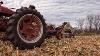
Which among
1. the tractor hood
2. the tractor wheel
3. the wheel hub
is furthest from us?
the tractor hood

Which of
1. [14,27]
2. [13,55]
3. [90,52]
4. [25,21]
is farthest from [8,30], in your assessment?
[90,52]

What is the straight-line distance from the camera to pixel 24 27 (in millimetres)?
8688

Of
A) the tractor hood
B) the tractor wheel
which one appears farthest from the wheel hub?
the tractor hood

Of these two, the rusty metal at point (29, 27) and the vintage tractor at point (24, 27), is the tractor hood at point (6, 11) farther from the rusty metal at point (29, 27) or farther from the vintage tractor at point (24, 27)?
the rusty metal at point (29, 27)

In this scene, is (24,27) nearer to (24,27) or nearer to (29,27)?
(24,27)

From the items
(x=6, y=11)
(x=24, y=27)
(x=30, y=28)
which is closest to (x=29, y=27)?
(x=30, y=28)

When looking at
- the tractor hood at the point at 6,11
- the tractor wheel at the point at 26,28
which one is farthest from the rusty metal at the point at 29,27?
the tractor hood at the point at 6,11

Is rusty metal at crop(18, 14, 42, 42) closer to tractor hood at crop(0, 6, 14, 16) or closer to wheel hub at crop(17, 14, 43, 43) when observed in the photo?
wheel hub at crop(17, 14, 43, 43)

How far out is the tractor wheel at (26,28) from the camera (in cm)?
830

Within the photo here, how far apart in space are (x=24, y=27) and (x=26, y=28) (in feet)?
0.23

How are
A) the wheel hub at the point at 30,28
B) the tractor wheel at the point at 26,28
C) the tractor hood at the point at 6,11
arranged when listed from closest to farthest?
the tractor wheel at the point at 26,28
the wheel hub at the point at 30,28
the tractor hood at the point at 6,11

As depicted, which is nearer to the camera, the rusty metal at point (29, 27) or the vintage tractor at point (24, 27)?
the vintage tractor at point (24, 27)

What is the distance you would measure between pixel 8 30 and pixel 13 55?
157 centimetres

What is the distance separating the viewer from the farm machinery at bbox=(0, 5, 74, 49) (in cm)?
830
